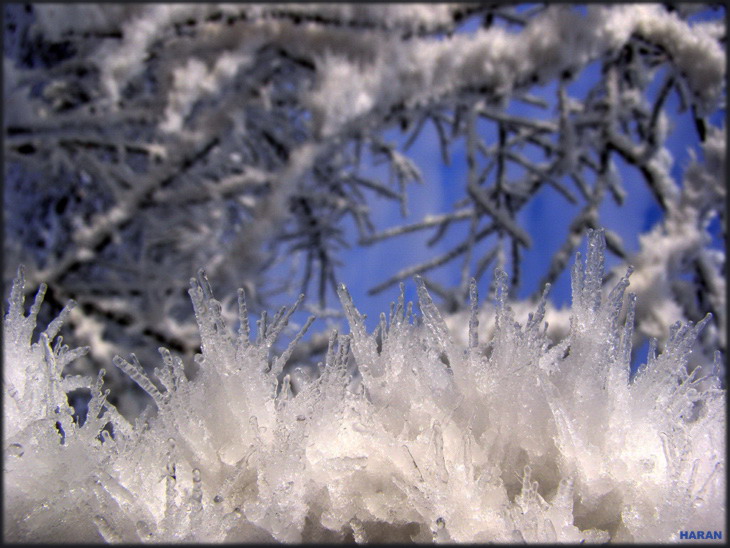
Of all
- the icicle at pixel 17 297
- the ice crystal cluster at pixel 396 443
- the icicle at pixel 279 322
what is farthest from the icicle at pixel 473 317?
the icicle at pixel 17 297

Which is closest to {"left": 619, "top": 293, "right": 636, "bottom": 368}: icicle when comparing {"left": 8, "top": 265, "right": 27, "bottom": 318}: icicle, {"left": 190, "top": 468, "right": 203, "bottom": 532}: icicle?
{"left": 190, "top": 468, "right": 203, "bottom": 532}: icicle

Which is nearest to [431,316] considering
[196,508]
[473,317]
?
[473,317]

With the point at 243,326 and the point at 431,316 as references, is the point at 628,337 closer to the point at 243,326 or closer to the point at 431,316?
the point at 431,316

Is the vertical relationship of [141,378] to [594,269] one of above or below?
below

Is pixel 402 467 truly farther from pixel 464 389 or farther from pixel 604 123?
pixel 604 123

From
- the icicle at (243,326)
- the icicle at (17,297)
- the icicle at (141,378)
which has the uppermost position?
the icicle at (243,326)

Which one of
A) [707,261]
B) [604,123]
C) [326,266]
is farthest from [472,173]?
[326,266]

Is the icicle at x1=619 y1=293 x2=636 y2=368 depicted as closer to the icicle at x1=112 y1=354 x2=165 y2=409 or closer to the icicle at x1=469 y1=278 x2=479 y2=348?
the icicle at x1=469 y1=278 x2=479 y2=348

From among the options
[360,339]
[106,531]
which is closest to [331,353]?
[360,339]

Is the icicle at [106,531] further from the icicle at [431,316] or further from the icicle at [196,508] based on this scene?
the icicle at [431,316]
